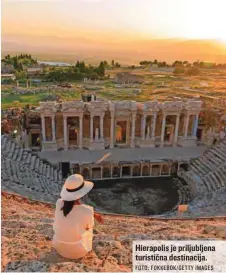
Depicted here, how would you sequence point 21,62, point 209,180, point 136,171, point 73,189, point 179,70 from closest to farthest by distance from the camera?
point 73,189 < point 209,180 < point 136,171 < point 179,70 < point 21,62

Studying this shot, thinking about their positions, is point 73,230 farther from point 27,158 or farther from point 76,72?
point 76,72

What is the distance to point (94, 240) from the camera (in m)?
5.41

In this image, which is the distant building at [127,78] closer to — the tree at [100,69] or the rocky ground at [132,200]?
the tree at [100,69]

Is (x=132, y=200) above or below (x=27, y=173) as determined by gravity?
below

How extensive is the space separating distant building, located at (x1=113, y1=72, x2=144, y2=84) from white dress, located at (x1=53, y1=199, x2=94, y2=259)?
120 feet

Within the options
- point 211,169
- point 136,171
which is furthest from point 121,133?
point 211,169

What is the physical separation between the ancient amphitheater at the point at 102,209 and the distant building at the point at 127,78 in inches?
→ 787

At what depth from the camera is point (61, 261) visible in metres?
4.31

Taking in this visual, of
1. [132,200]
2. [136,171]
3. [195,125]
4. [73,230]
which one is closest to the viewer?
[73,230]

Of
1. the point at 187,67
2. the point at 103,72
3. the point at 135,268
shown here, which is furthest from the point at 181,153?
the point at 103,72

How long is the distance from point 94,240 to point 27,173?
36.5 feet

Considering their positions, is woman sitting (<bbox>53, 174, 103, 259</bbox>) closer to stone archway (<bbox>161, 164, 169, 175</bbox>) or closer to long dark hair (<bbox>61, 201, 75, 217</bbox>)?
long dark hair (<bbox>61, 201, 75, 217</bbox>)

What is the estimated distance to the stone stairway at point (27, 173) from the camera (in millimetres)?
13270

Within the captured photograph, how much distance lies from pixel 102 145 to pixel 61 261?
53.2ft
